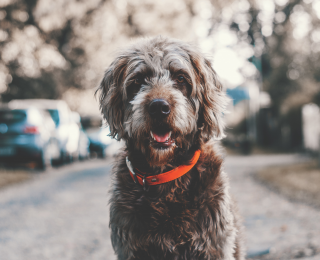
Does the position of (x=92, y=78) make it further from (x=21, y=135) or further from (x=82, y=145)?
(x=21, y=135)

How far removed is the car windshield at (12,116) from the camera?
1226cm

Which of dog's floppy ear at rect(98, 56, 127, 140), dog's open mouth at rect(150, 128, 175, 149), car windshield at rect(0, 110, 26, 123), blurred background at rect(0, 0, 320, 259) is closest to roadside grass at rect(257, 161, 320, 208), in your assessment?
blurred background at rect(0, 0, 320, 259)

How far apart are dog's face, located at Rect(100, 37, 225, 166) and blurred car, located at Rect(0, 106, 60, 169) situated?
31.9 feet

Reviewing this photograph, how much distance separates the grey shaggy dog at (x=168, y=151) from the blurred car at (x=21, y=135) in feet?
31.7

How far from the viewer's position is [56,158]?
14750 millimetres

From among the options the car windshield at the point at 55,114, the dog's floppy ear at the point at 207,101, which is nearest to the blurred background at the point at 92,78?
the car windshield at the point at 55,114

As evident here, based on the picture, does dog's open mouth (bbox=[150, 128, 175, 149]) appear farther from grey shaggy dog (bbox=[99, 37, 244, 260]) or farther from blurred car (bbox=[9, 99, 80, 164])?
blurred car (bbox=[9, 99, 80, 164])

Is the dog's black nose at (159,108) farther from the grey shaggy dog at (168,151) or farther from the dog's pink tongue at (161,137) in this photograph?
the dog's pink tongue at (161,137)

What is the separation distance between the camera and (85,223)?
6.31m

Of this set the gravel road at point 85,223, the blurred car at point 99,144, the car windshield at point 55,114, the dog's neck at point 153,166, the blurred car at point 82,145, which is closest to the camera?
the dog's neck at point 153,166

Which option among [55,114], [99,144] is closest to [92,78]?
[99,144]

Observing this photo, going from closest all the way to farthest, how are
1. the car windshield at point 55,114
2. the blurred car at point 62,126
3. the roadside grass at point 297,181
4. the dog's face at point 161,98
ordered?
the dog's face at point 161,98 → the roadside grass at point 297,181 → the blurred car at point 62,126 → the car windshield at point 55,114

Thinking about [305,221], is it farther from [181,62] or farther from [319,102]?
[319,102]

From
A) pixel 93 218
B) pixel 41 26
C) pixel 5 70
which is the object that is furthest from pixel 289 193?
pixel 41 26
